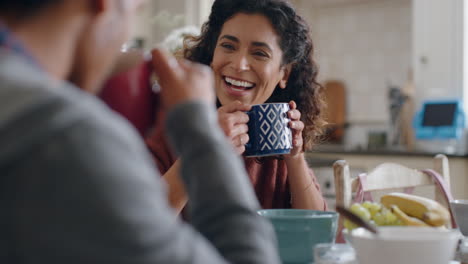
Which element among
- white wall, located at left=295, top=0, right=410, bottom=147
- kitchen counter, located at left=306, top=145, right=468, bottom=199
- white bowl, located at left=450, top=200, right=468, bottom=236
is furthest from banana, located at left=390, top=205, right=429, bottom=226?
white wall, located at left=295, top=0, right=410, bottom=147

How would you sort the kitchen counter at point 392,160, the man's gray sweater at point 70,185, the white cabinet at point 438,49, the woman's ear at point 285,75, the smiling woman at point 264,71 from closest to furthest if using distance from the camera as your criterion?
1. the man's gray sweater at point 70,185
2. the smiling woman at point 264,71
3. the woman's ear at point 285,75
4. the kitchen counter at point 392,160
5. the white cabinet at point 438,49

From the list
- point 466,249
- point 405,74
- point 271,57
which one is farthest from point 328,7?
point 466,249

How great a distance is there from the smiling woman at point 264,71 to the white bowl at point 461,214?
0.35 meters

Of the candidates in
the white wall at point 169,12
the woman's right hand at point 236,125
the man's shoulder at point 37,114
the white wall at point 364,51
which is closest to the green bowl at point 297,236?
the woman's right hand at point 236,125

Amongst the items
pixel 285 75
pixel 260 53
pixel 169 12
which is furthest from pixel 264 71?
pixel 169 12

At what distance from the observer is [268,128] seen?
41.7 inches

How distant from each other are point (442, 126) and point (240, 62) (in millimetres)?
2628

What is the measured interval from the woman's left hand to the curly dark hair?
13 centimetres

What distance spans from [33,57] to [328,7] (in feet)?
17.0

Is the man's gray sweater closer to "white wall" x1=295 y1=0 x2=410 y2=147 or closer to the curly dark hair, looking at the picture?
the curly dark hair

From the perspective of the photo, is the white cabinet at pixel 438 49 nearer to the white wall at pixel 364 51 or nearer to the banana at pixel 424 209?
the white wall at pixel 364 51

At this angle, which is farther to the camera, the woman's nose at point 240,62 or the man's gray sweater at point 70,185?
the woman's nose at point 240,62

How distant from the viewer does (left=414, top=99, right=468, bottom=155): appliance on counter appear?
11.7ft

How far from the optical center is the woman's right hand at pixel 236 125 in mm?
1037
